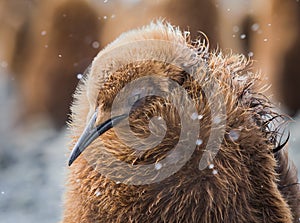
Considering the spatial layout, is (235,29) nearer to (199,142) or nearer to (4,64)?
(4,64)

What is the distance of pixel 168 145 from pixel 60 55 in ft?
3.28

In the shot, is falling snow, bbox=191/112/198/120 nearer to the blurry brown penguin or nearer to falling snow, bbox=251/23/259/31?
the blurry brown penguin

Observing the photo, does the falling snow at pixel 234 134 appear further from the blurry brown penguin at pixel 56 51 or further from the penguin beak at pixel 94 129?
the blurry brown penguin at pixel 56 51

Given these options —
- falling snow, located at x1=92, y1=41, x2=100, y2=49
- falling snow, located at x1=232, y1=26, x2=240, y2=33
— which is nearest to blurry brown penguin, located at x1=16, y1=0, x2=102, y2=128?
falling snow, located at x1=92, y1=41, x2=100, y2=49

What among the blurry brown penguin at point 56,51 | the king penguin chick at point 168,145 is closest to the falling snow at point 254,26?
the blurry brown penguin at point 56,51

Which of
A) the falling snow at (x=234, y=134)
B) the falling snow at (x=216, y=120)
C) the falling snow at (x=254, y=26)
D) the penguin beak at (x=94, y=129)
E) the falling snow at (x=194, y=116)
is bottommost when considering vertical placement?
the falling snow at (x=234, y=134)

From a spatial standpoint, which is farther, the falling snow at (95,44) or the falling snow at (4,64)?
the falling snow at (4,64)

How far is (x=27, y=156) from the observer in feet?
5.41

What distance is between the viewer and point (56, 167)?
1.61 m

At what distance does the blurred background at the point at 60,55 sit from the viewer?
148cm

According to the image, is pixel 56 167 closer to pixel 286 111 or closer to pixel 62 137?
pixel 62 137

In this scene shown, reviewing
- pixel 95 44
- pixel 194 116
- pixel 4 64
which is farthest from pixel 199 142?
pixel 4 64

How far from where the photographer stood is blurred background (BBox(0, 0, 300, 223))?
1.48 meters

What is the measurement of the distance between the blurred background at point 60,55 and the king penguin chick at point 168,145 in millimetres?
853
